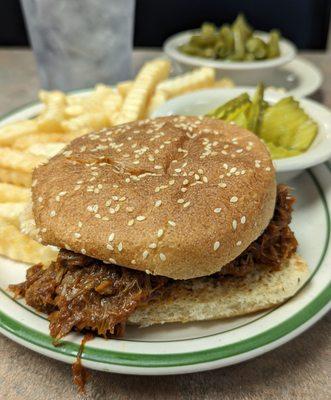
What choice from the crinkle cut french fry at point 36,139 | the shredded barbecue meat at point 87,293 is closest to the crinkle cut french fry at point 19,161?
the crinkle cut french fry at point 36,139

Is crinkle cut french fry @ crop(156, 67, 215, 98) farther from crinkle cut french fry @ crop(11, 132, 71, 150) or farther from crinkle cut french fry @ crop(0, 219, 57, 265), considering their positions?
crinkle cut french fry @ crop(0, 219, 57, 265)

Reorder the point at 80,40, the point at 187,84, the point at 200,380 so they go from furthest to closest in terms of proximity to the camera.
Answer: the point at 80,40 < the point at 187,84 < the point at 200,380

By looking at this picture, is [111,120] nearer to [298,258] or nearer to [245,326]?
A: [298,258]

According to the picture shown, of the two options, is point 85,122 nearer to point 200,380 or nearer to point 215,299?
point 215,299

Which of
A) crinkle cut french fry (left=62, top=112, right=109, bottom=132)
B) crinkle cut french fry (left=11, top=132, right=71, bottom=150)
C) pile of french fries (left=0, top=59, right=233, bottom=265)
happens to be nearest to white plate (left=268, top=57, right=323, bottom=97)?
pile of french fries (left=0, top=59, right=233, bottom=265)

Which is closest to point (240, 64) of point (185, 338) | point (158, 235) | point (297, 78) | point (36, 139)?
point (297, 78)

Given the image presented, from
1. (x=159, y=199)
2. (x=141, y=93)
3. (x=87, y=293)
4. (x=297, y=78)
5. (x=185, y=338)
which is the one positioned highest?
(x=159, y=199)

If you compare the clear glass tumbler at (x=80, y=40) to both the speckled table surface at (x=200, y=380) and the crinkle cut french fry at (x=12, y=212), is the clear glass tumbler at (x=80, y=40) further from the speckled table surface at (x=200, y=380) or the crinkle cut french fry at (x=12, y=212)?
the speckled table surface at (x=200, y=380)
